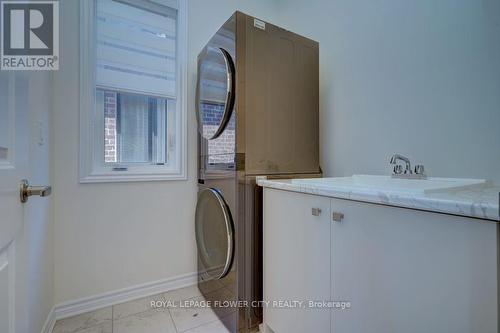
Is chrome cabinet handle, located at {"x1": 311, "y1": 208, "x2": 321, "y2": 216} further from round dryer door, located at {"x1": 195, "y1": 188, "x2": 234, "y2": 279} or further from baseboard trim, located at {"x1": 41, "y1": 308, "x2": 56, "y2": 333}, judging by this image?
baseboard trim, located at {"x1": 41, "y1": 308, "x2": 56, "y2": 333}

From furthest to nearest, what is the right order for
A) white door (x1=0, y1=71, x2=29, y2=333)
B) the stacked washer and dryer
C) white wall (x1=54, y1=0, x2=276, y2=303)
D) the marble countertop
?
1. white wall (x1=54, y1=0, x2=276, y2=303)
2. the stacked washer and dryer
3. white door (x1=0, y1=71, x2=29, y2=333)
4. the marble countertop

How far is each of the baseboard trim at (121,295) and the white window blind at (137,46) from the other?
4.72 ft

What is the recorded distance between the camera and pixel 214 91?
5.06 ft

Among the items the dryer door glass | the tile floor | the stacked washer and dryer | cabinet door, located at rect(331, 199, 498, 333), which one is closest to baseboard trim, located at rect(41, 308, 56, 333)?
the tile floor

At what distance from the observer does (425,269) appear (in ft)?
2.18

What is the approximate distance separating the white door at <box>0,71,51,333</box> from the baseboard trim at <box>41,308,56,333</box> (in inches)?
30.4

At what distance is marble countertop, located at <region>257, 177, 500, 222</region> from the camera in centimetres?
55

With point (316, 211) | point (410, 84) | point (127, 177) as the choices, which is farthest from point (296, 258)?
point (127, 177)

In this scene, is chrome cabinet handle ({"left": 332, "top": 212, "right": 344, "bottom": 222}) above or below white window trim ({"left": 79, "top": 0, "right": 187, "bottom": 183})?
below

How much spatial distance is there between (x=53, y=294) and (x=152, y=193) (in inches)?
32.7

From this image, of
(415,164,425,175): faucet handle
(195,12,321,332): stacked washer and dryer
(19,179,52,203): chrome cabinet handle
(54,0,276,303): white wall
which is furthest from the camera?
(54,0,276,303): white wall

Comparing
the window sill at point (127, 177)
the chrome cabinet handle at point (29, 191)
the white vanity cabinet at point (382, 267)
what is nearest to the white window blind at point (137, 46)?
the window sill at point (127, 177)

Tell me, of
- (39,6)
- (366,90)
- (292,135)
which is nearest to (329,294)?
(292,135)

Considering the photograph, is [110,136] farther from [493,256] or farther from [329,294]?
[493,256]
